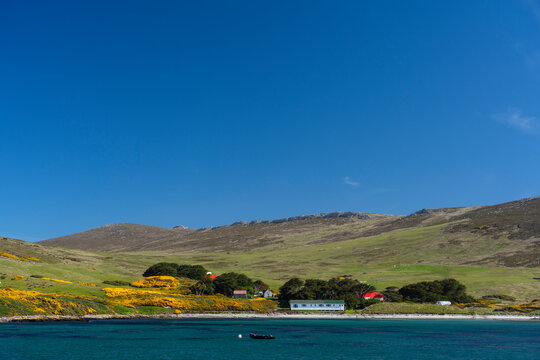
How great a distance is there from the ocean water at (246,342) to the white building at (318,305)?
32.6 m

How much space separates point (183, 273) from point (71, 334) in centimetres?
8602

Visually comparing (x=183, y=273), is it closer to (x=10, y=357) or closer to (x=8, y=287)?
(x=8, y=287)

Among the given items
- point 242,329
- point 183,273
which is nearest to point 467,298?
point 242,329

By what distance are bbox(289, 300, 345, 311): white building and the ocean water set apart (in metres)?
32.6

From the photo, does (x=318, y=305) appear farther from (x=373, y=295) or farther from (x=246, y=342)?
(x=246, y=342)

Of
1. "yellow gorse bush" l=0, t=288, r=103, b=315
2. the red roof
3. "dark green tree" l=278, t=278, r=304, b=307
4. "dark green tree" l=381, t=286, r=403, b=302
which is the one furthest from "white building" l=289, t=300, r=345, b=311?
"yellow gorse bush" l=0, t=288, r=103, b=315

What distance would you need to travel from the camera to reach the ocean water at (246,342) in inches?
2092

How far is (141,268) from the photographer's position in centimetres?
17450

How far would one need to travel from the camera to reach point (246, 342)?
64250 mm

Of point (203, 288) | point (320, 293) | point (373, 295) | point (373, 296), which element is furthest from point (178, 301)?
point (373, 295)

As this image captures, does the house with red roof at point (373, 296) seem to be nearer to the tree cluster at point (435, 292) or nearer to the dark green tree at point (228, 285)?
the tree cluster at point (435, 292)

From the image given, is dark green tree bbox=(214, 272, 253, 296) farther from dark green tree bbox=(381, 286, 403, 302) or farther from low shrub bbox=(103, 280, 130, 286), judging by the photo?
dark green tree bbox=(381, 286, 403, 302)

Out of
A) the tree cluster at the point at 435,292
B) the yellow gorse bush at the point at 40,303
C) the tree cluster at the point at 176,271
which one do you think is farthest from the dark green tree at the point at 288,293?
the yellow gorse bush at the point at 40,303

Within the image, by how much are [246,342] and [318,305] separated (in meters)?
57.7
